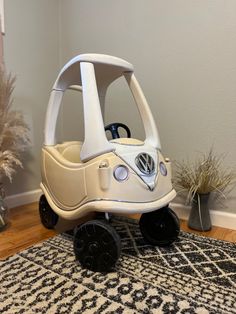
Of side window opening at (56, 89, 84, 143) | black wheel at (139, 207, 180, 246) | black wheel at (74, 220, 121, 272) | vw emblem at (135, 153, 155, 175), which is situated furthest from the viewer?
side window opening at (56, 89, 84, 143)

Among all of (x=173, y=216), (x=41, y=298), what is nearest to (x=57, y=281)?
(x=41, y=298)

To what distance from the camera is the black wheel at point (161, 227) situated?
3.57 ft

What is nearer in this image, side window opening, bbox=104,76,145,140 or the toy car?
the toy car

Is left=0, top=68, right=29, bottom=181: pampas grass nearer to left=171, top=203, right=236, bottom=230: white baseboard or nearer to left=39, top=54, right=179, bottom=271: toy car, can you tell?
left=39, top=54, right=179, bottom=271: toy car

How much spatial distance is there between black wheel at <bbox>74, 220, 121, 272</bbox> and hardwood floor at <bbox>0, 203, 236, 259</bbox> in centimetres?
32

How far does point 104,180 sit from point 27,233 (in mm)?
583

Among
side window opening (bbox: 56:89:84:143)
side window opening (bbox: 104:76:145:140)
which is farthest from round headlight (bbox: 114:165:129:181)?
side window opening (bbox: 56:89:84:143)

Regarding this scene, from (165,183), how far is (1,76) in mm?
922

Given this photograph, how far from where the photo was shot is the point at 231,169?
133cm

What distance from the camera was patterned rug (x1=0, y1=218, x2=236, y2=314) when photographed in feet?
2.41

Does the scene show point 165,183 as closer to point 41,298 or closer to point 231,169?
point 231,169

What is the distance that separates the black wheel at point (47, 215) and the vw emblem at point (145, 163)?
1.74ft

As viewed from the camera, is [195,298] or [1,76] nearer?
[195,298]

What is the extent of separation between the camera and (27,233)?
4.15 ft
